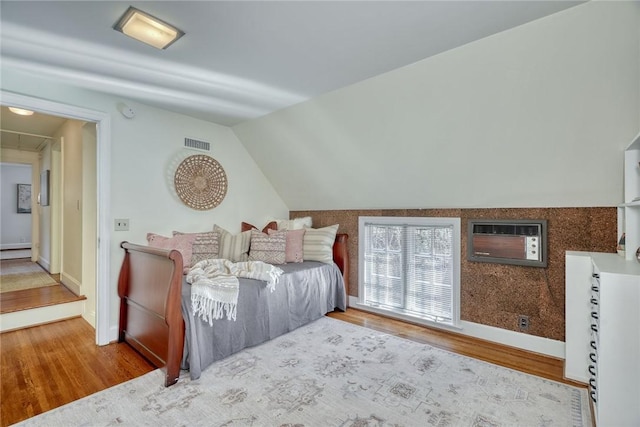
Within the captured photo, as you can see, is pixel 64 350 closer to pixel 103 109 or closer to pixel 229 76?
pixel 103 109

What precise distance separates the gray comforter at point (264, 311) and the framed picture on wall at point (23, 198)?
308 inches

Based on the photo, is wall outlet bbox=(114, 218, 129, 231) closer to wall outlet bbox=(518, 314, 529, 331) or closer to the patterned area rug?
the patterned area rug

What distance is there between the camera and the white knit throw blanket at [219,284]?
7.02ft

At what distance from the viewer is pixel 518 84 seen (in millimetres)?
1938

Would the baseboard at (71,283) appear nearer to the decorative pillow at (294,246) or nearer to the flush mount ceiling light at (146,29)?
the decorative pillow at (294,246)

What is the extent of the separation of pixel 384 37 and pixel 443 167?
1.30m

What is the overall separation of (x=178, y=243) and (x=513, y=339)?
3219 mm

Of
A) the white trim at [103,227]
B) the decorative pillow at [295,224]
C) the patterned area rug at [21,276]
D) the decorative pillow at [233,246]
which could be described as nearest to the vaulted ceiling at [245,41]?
the white trim at [103,227]

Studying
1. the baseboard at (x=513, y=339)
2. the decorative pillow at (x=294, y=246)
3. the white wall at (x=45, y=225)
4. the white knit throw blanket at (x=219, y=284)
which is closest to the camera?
the white knit throw blanket at (x=219, y=284)

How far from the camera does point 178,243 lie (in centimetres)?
296

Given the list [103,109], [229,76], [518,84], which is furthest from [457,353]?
[103,109]

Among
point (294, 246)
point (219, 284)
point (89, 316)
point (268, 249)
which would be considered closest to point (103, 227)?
point (89, 316)

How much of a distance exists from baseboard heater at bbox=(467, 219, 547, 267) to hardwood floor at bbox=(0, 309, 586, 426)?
770 millimetres

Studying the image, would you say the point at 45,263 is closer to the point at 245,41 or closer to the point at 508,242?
the point at 245,41
